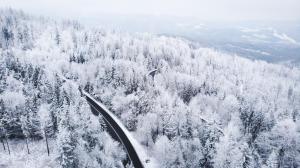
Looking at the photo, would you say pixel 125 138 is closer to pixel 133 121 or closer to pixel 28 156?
pixel 133 121

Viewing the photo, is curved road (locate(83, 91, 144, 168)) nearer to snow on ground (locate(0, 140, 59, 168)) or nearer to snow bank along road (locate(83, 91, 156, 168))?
snow bank along road (locate(83, 91, 156, 168))

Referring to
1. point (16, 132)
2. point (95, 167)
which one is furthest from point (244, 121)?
point (16, 132)

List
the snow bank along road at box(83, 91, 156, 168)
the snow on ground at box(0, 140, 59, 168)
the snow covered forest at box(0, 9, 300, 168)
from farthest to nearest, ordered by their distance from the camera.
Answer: the snow bank along road at box(83, 91, 156, 168)
the snow on ground at box(0, 140, 59, 168)
the snow covered forest at box(0, 9, 300, 168)

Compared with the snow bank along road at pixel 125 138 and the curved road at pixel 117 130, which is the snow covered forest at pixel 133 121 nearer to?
the snow bank along road at pixel 125 138

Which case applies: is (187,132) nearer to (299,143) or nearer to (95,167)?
(95,167)

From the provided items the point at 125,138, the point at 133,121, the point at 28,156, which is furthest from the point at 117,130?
the point at 28,156

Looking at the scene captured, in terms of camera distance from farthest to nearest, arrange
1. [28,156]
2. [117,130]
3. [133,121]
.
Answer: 1. [133,121]
2. [117,130]
3. [28,156]

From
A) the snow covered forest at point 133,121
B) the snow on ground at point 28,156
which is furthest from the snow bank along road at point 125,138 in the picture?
the snow on ground at point 28,156

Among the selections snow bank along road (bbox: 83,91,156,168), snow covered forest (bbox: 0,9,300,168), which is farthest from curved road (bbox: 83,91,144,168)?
snow covered forest (bbox: 0,9,300,168)
